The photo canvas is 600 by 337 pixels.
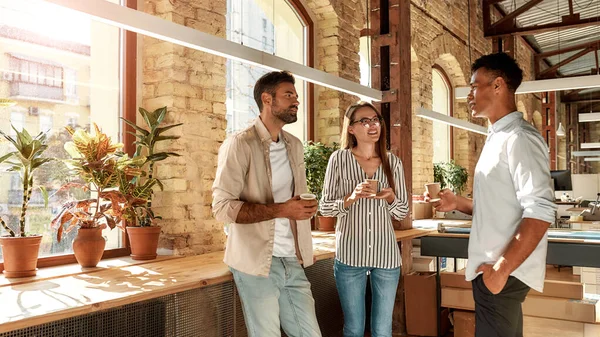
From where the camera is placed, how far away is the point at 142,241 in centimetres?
351

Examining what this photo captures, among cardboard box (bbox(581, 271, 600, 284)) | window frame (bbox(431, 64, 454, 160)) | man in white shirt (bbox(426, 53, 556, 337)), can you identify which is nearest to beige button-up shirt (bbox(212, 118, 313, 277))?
man in white shirt (bbox(426, 53, 556, 337))

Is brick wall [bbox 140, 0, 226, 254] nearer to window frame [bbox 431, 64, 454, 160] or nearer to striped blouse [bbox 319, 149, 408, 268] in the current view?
striped blouse [bbox 319, 149, 408, 268]

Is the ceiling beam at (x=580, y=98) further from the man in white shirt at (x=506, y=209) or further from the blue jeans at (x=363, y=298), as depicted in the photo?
the man in white shirt at (x=506, y=209)

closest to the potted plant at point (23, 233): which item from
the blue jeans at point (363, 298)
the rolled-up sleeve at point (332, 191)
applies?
the rolled-up sleeve at point (332, 191)

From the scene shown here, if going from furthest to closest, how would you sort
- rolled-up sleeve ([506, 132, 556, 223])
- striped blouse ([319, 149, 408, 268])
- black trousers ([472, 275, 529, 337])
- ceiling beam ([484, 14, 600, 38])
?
ceiling beam ([484, 14, 600, 38])
striped blouse ([319, 149, 408, 268])
black trousers ([472, 275, 529, 337])
rolled-up sleeve ([506, 132, 556, 223])

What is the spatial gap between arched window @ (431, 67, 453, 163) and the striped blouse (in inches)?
263

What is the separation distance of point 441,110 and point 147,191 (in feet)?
24.1

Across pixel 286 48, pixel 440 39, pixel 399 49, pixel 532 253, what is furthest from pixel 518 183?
pixel 440 39

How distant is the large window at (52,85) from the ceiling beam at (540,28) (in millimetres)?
8195

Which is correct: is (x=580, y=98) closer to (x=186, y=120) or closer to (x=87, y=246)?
(x=186, y=120)

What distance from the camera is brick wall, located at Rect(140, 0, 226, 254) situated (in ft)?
12.4

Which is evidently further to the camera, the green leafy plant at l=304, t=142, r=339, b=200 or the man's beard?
the green leafy plant at l=304, t=142, r=339, b=200

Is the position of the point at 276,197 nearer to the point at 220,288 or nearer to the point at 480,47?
the point at 220,288

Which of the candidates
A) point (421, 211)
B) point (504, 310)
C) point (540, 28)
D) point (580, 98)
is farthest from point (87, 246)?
point (580, 98)
